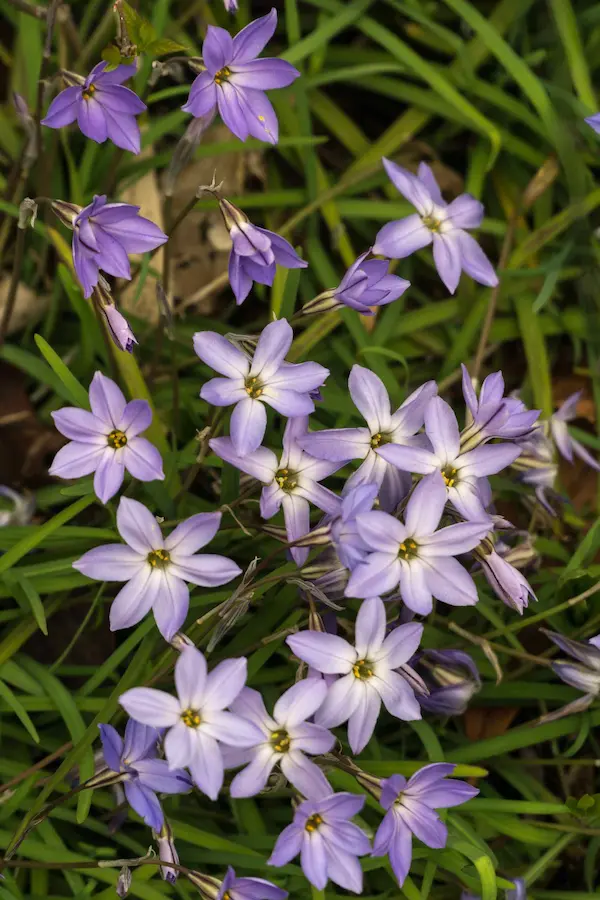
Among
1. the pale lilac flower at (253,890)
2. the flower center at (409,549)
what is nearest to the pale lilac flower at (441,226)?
the flower center at (409,549)

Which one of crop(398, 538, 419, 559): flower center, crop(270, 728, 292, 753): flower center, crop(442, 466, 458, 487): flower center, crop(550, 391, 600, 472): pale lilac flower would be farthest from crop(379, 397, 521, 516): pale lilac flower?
crop(550, 391, 600, 472): pale lilac flower

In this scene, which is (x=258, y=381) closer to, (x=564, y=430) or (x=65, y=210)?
(x=65, y=210)

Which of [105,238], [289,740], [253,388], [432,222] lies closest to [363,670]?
[289,740]

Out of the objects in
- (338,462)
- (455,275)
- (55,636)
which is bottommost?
(55,636)

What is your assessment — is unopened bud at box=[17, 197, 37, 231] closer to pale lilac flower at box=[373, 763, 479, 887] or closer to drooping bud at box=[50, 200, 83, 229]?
drooping bud at box=[50, 200, 83, 229]

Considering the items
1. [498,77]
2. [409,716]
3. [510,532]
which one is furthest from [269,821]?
[498,77]

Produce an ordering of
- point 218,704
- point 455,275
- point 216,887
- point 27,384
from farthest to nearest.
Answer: point 27,384 → point 455,275 → point 216,887 → point 218,704

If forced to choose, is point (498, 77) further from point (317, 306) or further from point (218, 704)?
point (218, 704)
